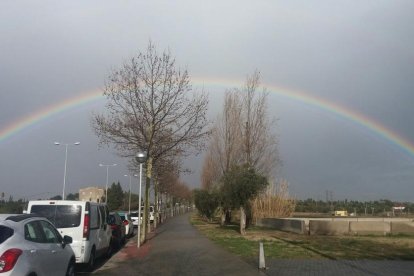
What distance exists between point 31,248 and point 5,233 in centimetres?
53

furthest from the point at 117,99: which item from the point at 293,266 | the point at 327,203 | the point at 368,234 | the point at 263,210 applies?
the point at 327,203

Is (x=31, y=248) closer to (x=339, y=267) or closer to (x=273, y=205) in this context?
(x=339, y=267)

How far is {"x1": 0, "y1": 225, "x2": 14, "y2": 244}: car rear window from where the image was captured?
24.6ft

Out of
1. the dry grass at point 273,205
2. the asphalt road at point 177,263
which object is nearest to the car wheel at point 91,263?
the asphalt road at point 177,263

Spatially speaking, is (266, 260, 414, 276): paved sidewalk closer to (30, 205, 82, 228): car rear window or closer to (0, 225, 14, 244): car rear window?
(30, 205, 82, 228): car rear window

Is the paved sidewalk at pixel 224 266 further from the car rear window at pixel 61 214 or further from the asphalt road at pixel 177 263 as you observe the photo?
the car rear window at pixel 61 214

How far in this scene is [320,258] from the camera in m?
16.2

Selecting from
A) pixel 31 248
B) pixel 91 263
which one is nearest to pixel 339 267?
pixel 91 263

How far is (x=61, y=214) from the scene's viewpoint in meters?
13.4

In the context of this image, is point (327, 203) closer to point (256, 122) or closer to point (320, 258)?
point (256, 122)

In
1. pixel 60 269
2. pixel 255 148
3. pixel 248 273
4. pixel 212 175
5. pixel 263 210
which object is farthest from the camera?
pixel 212 175

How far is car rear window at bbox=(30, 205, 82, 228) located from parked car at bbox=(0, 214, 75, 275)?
3405 millimetres

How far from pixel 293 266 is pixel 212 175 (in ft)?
116

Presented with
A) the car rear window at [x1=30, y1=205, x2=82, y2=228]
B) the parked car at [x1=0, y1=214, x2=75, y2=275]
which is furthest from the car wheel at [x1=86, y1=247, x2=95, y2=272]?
the parked car at [x1=0, y1=214, x2=75, y2=275]
